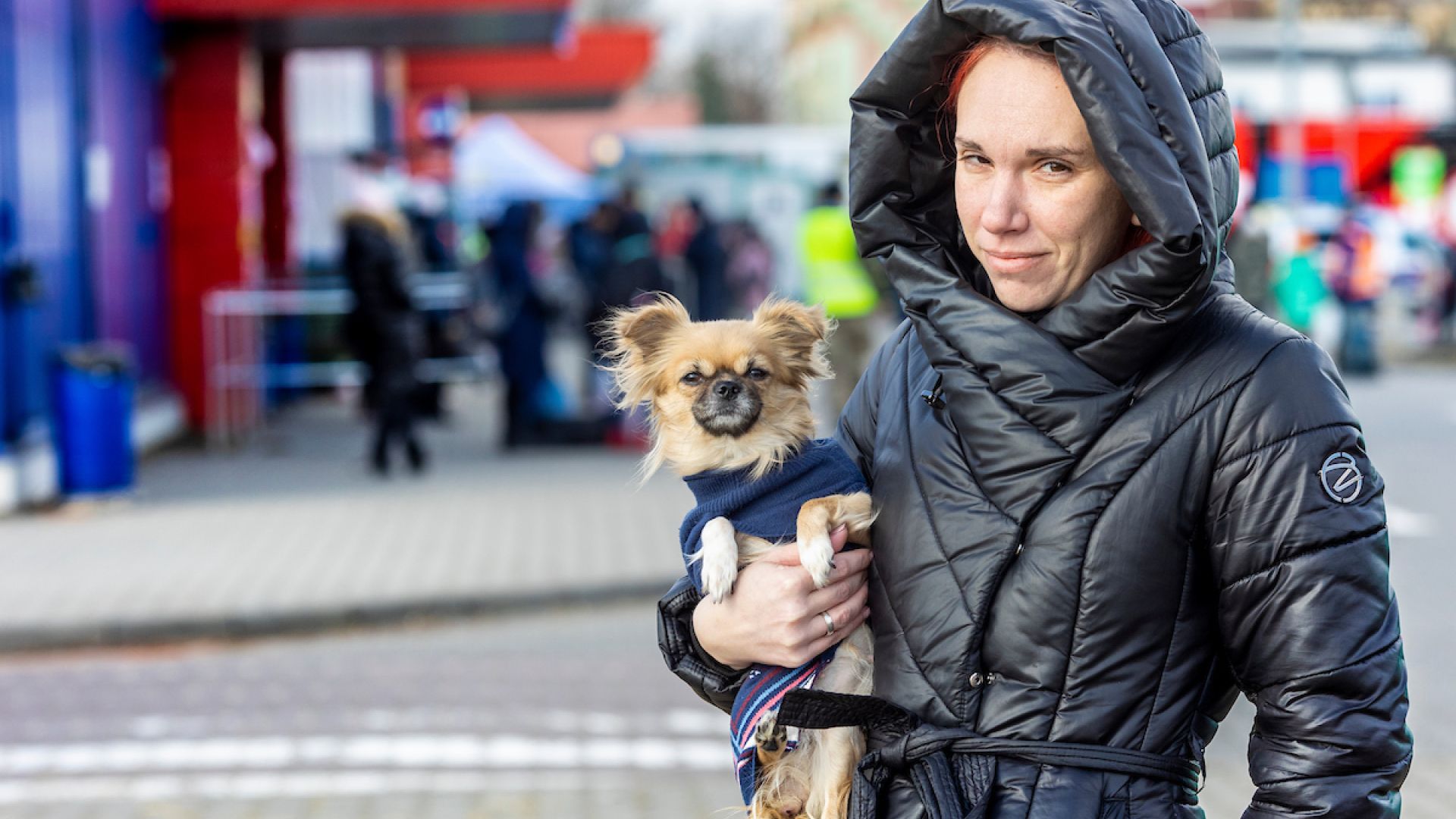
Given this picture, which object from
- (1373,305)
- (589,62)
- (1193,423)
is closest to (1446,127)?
(1373,305)

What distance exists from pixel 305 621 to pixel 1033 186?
7.84 m

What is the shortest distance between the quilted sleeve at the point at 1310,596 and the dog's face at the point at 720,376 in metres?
1.50

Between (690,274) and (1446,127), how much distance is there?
2061 centimetres

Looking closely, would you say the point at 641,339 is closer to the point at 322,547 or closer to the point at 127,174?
the point at 322,547

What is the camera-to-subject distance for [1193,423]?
6.88 feet

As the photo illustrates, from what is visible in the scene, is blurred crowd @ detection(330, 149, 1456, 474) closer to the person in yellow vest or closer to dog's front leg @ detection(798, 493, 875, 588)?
the person in yellow vest

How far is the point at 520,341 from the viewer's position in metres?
15.8

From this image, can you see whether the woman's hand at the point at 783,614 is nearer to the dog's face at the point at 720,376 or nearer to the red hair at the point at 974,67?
the red hair at the point at 974,67

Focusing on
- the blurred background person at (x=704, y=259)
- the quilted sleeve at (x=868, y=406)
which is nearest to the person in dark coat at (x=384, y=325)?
the blurred background person at (x=704, y=259)

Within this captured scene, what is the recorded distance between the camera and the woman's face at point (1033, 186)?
2.19 m

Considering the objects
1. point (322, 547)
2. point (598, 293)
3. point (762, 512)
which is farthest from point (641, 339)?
A: point (598, 293)

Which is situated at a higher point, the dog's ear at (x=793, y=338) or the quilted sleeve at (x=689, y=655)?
the dog's ear at (x=793, y=338)

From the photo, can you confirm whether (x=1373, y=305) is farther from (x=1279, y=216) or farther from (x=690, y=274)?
(x=690, y=274)

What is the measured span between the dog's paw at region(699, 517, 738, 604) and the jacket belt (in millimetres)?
396
